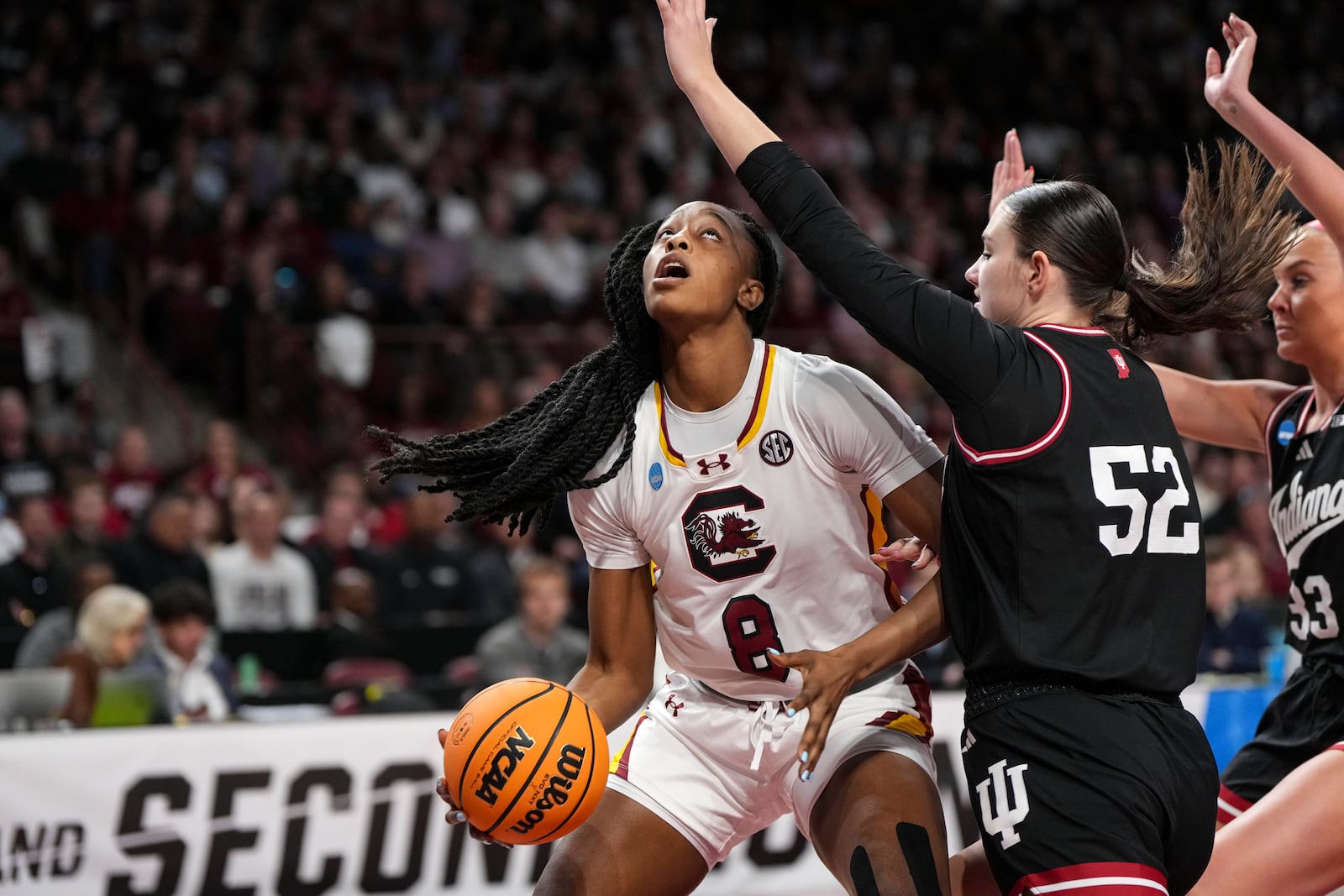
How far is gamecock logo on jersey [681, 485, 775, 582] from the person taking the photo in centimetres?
352

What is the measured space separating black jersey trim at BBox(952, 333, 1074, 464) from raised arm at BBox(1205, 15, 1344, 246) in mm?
1014

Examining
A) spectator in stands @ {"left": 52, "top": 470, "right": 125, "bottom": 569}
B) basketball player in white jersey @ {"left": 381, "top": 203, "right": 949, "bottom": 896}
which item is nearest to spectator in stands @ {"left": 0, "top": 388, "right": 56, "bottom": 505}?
spectator in stands @ {"left": 52, "top": 470, "right": 125, "bottom": 569}

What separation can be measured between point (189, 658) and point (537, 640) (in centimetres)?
176

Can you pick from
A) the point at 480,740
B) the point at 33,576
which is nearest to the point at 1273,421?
the point at 480,740

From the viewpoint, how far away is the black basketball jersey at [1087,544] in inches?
113

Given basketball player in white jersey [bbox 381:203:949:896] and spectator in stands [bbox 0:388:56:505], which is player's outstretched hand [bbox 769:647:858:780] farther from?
spectator in stands [bbox 0:388:56:505]

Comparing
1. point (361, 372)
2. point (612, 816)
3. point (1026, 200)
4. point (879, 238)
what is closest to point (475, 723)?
point (612, 816)

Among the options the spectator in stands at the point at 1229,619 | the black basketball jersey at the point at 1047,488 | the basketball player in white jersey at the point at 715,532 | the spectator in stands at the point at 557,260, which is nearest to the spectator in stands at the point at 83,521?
the spectator in stands at the point at 557,260

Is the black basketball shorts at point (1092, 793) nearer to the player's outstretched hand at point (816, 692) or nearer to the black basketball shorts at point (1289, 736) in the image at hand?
the player's outstretched hand at point (816, 692)

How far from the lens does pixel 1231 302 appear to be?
346cm

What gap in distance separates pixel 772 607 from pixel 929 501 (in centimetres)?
45

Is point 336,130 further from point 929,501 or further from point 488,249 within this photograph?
point 929,501

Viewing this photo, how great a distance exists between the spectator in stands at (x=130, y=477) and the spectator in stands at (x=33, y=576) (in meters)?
1.23

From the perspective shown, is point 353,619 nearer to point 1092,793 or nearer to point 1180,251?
point 1180,251
